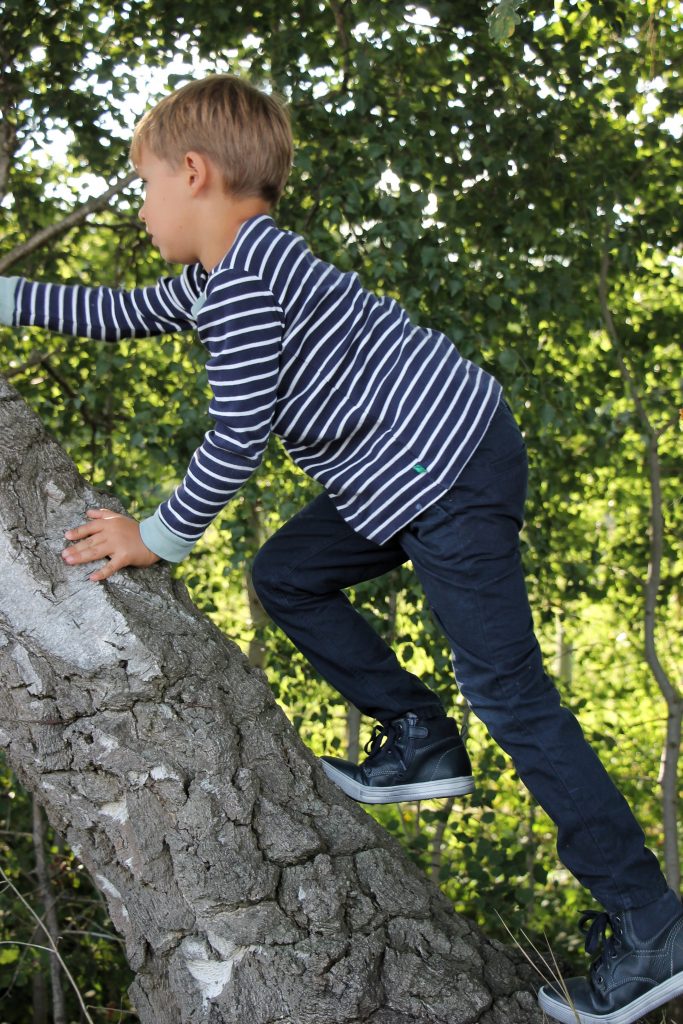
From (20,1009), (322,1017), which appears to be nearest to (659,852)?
(20,1009)

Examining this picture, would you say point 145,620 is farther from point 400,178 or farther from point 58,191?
point 58,191

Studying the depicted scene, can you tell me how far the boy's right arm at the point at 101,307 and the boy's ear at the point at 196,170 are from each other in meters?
0.31

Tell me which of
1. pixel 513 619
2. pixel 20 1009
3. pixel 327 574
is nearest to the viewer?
pixel 513 619

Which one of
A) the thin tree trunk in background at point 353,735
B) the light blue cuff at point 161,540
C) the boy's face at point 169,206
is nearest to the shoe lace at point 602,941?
the light blue cuff at point 161,540

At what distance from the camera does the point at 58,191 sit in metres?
3.82

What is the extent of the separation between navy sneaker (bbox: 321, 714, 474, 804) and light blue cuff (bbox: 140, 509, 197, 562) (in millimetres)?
538

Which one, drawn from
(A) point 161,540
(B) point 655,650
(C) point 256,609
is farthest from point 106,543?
(C) point 256,609

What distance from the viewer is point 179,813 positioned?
1.55m

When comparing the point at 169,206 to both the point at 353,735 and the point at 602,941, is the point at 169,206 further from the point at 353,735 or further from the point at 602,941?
the point at 353,735

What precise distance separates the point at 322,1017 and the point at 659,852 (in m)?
4.27

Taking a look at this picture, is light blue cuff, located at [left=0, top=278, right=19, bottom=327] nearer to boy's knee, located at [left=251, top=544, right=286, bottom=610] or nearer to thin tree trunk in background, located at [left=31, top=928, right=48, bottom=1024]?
boy's knee, located at [left=251, top=544, right=286, bottom=610]

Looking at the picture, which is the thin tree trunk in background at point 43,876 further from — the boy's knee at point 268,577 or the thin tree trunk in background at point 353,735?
the boy's knee at point 268,577

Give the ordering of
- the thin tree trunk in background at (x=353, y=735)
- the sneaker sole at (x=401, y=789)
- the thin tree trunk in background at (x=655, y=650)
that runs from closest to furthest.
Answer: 1. the sneaker sole at (x=401, y=789)
2. the thin tree trunk in background at (x=655, y=650)
3. the thin tree trunk in background at (x=353, y=735)

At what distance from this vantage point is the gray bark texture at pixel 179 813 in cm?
156
